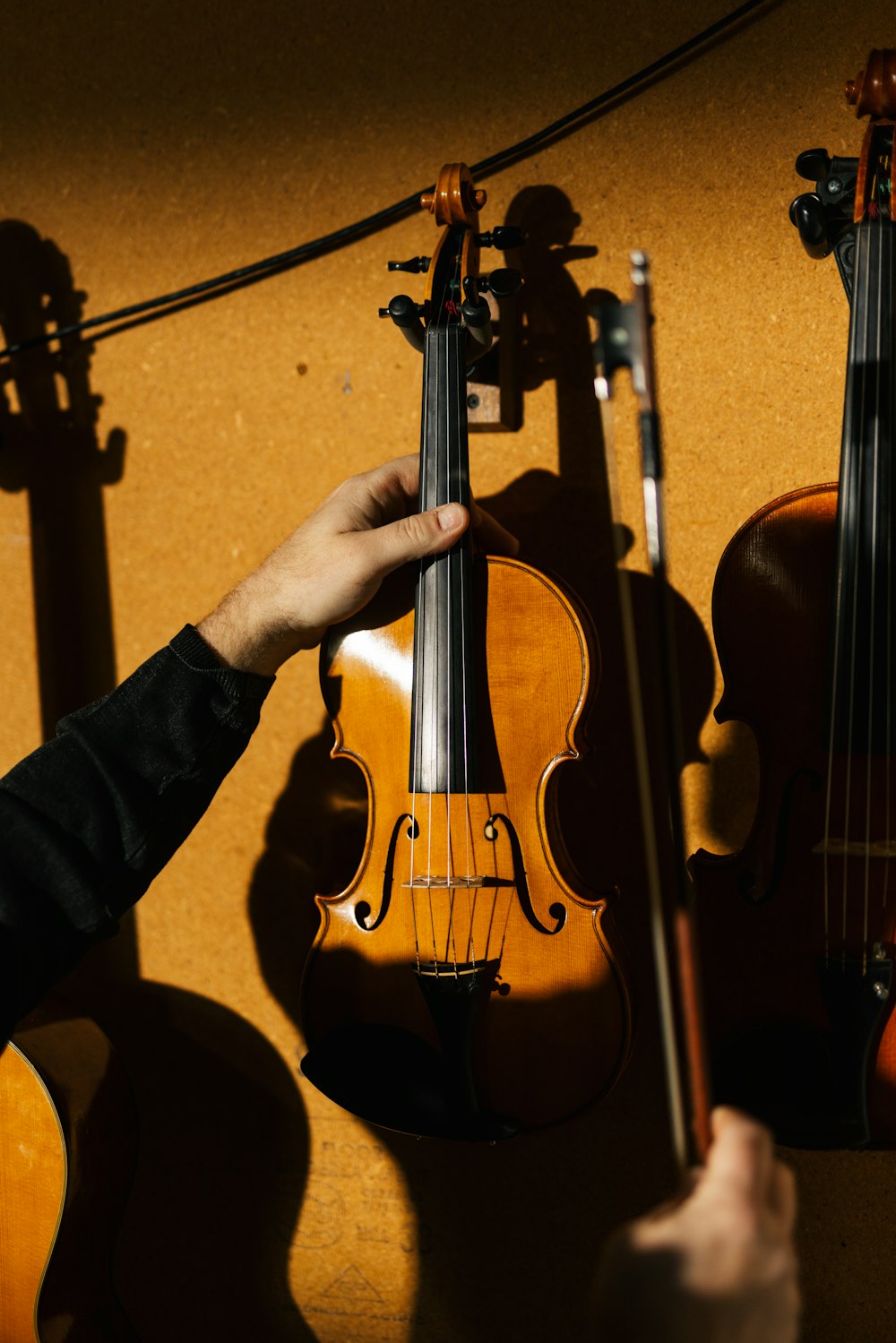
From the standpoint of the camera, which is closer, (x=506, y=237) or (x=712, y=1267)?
(x=712, y=1267)

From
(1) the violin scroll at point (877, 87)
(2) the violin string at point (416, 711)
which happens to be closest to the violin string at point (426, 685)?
(2) the violin string at point (416, 711)

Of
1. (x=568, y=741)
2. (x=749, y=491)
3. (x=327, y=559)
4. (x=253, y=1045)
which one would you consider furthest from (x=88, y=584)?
(x=749, y=491)

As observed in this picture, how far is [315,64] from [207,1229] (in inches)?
63.2

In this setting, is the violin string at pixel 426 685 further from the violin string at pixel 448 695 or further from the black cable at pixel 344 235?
the black cable at pixel 344 235

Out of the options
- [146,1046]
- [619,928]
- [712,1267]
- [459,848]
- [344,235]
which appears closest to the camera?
[712,1267]

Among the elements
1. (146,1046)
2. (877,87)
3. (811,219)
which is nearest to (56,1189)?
(146,1046)

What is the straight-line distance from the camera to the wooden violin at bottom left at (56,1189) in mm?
1147

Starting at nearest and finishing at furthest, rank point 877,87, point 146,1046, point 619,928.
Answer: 1. point 877,87
2. point 619,928
3. point 146,1046

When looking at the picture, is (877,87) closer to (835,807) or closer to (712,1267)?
(835,807)

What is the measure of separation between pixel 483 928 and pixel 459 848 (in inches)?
3.3

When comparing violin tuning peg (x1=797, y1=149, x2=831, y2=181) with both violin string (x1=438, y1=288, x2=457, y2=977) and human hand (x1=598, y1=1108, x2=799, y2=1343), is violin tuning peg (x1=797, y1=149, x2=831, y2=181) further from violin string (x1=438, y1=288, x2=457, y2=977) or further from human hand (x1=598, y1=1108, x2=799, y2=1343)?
human hand (x1=598, y1=1108, x2=799, y2=1343)

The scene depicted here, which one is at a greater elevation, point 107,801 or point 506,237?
point 506,237

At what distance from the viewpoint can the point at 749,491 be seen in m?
1.25

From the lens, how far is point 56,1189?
1149 millimetres
